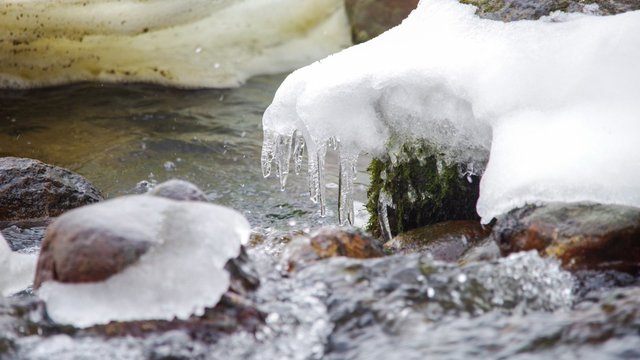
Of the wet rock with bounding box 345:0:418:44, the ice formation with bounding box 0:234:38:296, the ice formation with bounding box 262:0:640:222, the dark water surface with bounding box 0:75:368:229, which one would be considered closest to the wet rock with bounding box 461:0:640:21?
the ice formation with bounding box 262:0:640:222

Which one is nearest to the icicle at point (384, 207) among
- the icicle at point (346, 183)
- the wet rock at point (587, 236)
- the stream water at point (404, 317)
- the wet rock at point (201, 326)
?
the icicle at point (346, 183)

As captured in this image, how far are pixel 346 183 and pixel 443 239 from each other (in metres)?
0.68

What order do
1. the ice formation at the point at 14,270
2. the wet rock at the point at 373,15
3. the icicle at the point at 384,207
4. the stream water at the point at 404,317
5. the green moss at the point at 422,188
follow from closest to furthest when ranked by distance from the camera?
the stream water at the point at 404,317 → the ice formation at the point at 14,270 → the green moss at the point at 422,188 → the icicle at the point at 384,207 → the wet rock at the point at 373,15

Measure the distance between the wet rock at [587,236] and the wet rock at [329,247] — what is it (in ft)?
1.88

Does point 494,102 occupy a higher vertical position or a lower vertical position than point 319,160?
higher

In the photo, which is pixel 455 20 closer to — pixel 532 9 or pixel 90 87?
pixel 532 9

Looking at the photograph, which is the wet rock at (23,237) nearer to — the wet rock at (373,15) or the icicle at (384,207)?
the icicle at (384,207)

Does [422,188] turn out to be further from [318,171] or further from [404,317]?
[404,317]

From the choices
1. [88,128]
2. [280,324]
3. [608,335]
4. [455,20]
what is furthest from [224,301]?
[88,128]

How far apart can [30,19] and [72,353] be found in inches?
234

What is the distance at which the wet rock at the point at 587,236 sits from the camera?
2.94 meters

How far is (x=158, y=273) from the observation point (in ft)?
8.48

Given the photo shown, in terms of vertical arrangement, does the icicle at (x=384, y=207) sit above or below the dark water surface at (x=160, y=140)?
below

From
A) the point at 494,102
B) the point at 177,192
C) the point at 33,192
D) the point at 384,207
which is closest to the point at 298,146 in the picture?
the point at 384,207
